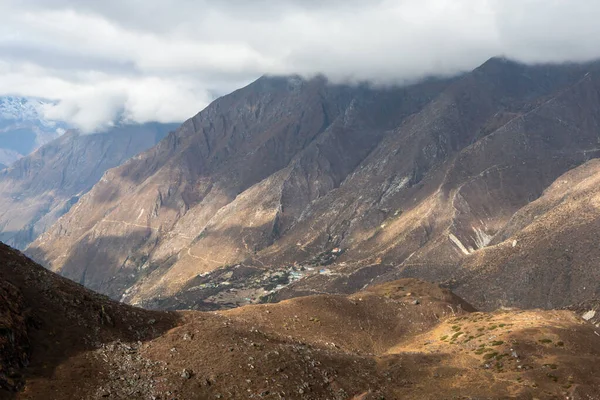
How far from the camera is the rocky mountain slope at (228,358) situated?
51.1 metres

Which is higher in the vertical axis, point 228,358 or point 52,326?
point 52,326

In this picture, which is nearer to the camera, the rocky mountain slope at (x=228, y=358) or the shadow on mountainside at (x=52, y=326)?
the shadow on mountainside at (x=52, y=326)

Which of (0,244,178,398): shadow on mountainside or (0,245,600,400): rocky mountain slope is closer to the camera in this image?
(0,244,178,398): shadow on mountainside

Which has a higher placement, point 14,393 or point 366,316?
point 14,393

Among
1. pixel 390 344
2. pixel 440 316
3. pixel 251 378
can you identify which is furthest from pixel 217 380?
pixel 440 316

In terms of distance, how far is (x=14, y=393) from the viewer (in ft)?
149

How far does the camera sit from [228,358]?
2318 inches

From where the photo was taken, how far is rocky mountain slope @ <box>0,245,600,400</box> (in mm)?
51062

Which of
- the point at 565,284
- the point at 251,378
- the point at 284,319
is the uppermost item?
the point at 251,378

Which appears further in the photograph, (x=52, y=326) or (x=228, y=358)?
(x=228, y=358)

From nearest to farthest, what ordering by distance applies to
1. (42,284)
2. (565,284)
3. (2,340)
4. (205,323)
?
(2,340) < (42,284) < (205,323) < (565,284)

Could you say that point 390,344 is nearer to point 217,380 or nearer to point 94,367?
point 217,380

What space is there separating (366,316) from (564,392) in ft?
148

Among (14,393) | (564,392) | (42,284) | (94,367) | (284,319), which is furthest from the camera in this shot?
(284,319)
